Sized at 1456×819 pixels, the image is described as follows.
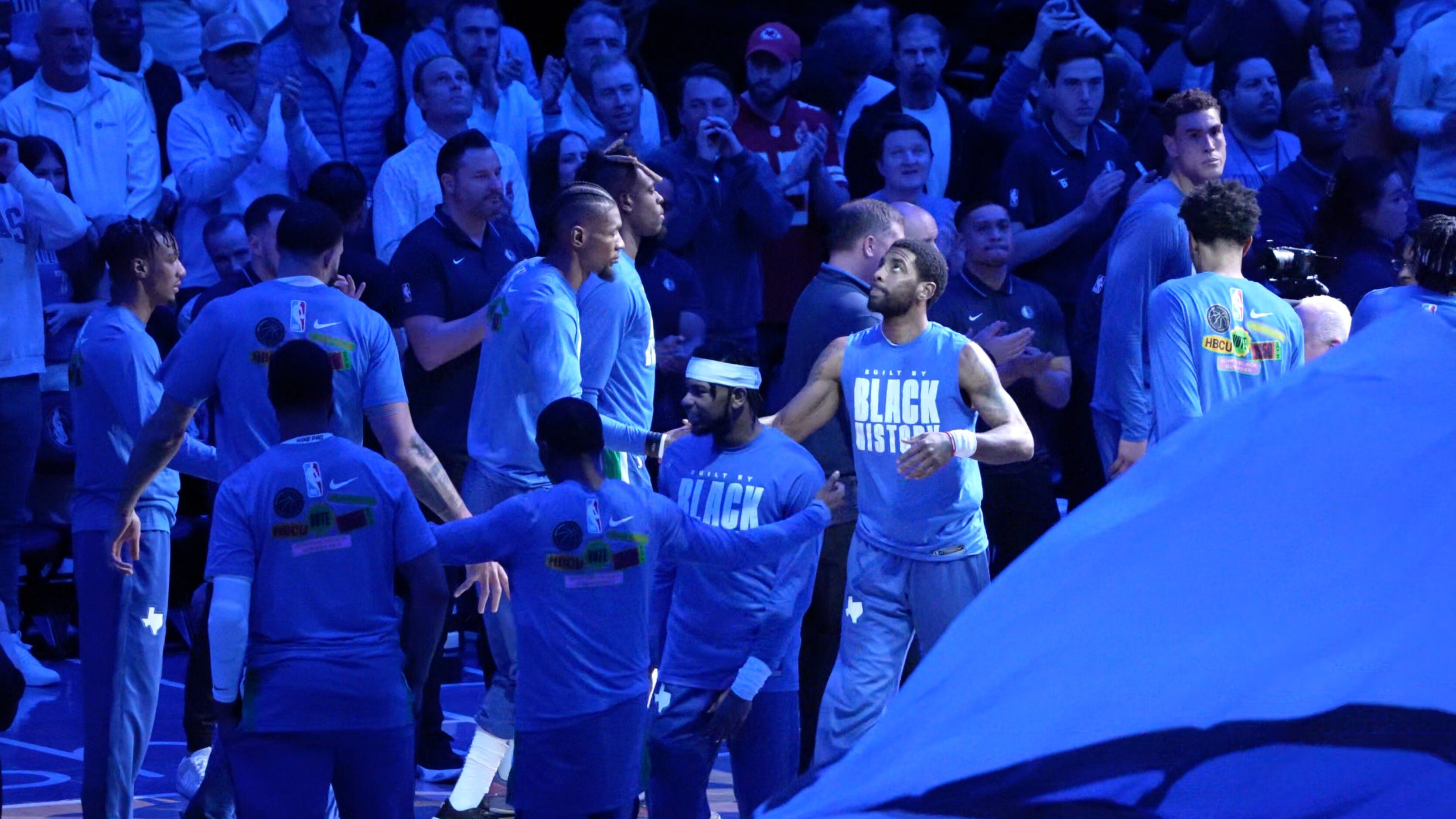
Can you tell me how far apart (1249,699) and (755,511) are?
3767 mm

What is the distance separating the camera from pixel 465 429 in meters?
8.20

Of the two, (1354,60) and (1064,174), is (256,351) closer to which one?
(1064,174)

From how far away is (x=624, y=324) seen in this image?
675cm

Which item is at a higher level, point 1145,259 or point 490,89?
point 490,89

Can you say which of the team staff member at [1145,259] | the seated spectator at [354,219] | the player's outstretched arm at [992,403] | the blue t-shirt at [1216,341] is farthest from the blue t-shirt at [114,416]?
the team staff member at [1145,259]

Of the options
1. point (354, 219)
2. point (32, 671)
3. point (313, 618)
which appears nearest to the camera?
point (313, 618)

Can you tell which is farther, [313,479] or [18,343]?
[18,343]

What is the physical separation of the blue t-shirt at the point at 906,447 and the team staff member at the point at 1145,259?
98 centimetres

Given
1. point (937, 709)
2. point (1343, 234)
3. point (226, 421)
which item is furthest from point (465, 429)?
point (937, 709)

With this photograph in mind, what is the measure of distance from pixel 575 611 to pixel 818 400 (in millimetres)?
2005

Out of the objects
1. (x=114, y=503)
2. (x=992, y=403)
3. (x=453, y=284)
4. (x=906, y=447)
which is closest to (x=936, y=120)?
(x=453, y=284)

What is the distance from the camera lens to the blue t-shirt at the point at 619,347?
6652 millimetres

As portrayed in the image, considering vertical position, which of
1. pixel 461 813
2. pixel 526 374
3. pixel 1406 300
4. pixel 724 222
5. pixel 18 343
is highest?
pixel 1406 300

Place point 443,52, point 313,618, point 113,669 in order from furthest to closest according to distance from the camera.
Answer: point 443,52, point 113,669, point 313,618
